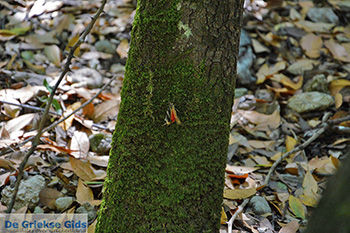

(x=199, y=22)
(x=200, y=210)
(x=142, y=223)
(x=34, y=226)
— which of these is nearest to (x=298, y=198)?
(x=200, y=210)

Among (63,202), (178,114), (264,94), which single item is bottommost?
(63,202)

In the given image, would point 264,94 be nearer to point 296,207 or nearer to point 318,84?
point 318,84

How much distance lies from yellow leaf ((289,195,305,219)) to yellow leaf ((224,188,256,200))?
234mm

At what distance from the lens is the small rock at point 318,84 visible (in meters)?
3.08

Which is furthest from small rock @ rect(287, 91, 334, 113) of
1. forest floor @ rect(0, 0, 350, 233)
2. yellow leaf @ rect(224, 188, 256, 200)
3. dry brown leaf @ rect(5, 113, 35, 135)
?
dry brown leaf @ rect(5, 113, 35, 135)

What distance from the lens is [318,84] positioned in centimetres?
309

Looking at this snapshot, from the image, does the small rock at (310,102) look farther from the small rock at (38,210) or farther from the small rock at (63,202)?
the small rock at (38,210)

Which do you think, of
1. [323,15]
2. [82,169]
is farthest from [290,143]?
[323,15]

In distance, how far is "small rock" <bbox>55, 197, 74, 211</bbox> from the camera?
1.89 meters

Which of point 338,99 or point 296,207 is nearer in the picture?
point 296,207

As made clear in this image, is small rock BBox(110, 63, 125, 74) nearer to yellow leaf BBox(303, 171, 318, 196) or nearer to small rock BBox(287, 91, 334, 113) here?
small rock BBox(287, 91, 334, 113)

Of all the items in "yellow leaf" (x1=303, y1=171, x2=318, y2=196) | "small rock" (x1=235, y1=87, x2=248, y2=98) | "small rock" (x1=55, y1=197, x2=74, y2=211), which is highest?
"small rock" (x1=235, y1=87, x2=248, y2=98)

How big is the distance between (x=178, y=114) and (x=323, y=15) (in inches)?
130

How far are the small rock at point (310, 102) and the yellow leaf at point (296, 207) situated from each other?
1073mm
